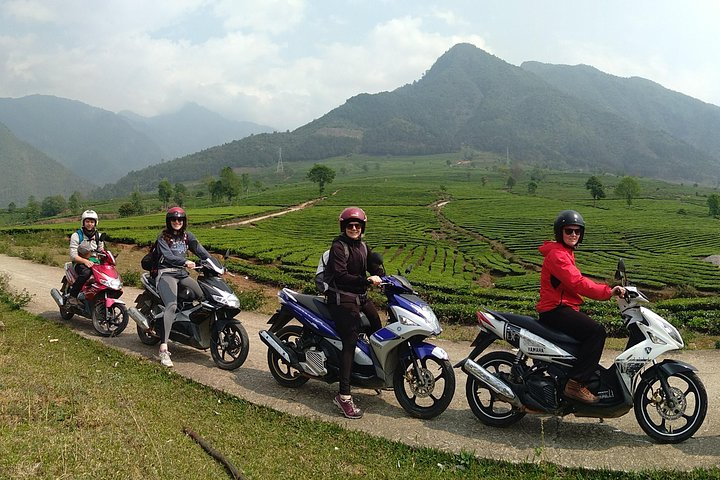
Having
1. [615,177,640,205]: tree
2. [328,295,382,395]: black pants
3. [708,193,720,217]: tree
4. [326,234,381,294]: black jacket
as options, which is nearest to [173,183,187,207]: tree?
[615,177,640,205]: tree

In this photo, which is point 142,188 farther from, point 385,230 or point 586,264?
point 586,264

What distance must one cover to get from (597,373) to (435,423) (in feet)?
5.95

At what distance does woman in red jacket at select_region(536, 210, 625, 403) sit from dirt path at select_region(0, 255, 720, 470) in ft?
1.71

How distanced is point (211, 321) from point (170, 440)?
3.00 m

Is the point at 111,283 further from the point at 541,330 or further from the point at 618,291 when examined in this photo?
the point at 618,291

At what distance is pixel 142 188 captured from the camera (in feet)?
639

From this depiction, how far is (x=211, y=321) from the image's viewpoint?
23.4 feet

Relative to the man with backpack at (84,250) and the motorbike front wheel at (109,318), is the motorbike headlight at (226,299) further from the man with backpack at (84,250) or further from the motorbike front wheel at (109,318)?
the man with backpack at (84,250)

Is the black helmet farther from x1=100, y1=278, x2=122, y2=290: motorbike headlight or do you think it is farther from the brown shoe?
x1=100, y1=278, x2=122, y2=290: motorbike headlight

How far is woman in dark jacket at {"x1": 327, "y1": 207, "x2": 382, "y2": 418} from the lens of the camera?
5.43 metres

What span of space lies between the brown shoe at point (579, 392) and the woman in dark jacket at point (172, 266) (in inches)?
199

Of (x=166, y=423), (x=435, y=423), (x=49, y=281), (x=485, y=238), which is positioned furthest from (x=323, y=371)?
(x=485, y=238)

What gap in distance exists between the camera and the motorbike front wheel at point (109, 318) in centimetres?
819

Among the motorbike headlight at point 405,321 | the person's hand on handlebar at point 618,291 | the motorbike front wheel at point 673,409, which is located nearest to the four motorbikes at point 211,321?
the motorbike headlight at point 405,321
